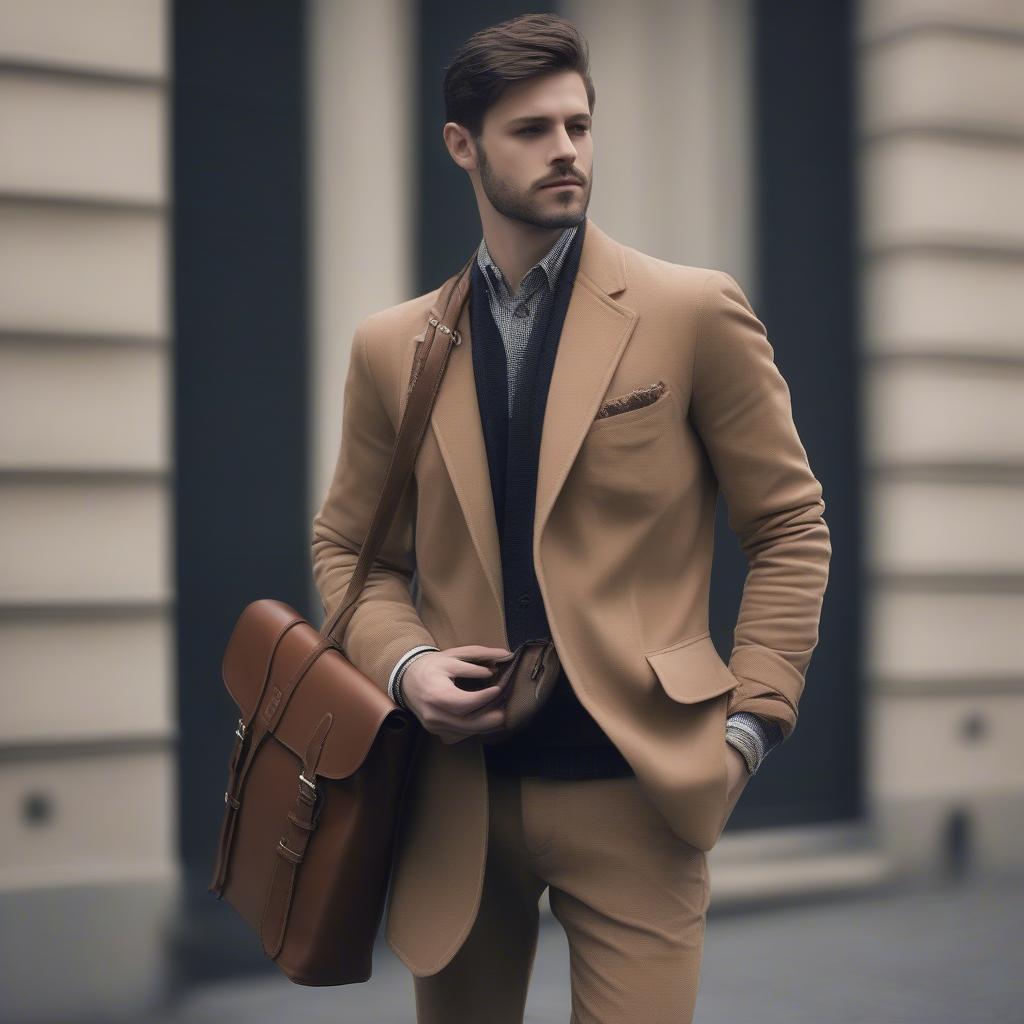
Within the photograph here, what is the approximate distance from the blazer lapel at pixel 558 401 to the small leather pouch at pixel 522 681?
4.3 inches

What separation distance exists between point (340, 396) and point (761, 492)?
295cm

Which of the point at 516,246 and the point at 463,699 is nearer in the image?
the point at 463,699

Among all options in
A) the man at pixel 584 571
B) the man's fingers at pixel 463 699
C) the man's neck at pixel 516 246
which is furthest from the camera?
the man's neck at pixel 516 246

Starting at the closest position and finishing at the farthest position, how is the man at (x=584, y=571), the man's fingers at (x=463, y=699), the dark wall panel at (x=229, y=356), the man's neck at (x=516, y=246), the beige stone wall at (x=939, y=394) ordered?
the man's fingers at (x=463, y=699)
the man at (x=584, y=571)
the man's neck at (x=516, y=246)
the dark wall panel at (x=229, y=356)
the beige stone wall at (x=939, y=394)

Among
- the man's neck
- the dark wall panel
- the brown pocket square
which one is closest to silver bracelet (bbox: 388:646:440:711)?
the brown pocket square

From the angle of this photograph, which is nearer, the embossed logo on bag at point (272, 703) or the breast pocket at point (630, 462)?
the breast pocket at point (630, 462)

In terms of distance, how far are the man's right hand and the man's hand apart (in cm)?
35

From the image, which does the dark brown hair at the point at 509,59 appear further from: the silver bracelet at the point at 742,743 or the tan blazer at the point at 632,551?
the silver bracelet at the point at 742,743

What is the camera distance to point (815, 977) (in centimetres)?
505

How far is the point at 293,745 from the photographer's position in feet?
7.91

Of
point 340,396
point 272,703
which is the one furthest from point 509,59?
point 340,396

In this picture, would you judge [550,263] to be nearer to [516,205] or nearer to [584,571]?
[516,205]

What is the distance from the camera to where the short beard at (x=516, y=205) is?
2.31 meters

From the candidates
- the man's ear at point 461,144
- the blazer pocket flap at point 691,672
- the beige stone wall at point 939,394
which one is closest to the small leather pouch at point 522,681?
the blazer pocket flap at point 691,672
